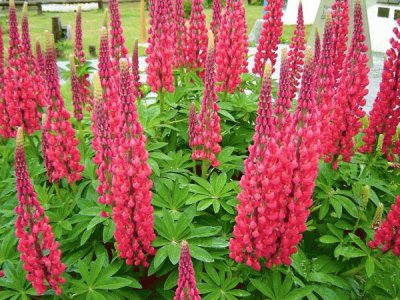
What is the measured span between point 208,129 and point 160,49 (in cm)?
92

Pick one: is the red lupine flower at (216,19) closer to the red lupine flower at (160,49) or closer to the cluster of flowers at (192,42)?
the cluster of flowers at (192,42)

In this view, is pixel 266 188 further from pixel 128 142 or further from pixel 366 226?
pixel 366 226

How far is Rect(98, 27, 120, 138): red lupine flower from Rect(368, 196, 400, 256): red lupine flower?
5.93 feet

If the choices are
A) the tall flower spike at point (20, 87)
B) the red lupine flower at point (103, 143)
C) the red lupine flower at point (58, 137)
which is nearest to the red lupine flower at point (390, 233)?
the red lupine flower at point (103, 143)

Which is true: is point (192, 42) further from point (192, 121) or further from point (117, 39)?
point (192, 121)

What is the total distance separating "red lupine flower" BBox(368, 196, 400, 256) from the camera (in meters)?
3.04

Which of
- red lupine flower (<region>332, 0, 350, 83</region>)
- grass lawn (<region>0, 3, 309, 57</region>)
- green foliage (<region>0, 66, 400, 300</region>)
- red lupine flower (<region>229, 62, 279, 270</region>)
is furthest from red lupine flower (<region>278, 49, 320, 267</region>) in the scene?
grass lawn (<region>0, 3, 309, 57</region>)

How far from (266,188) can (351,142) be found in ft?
4.23

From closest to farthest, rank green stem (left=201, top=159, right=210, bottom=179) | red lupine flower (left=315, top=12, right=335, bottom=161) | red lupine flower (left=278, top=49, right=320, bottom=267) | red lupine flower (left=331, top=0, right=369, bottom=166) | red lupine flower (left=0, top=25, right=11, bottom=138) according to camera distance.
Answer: red lupine flower (left=278, top=49, right=320, bottom=267)
red lupine flower (left=315, top=12, right=335, bottom=161)
red lupine flower (left=331, top=0, right=369, bottom=166)
green stem (left=201, top=159, right=210, bottom=179)
red lupine flower (left=0, top=25, right=11, bottom=138)

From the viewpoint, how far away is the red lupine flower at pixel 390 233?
9.98ft

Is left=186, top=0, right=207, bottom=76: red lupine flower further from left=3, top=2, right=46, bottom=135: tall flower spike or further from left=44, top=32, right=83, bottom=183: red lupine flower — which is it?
left=44, top=32, right=83, bottom=183: red lupine flower

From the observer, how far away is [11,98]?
4.02 metres

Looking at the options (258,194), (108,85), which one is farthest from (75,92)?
(258,194)

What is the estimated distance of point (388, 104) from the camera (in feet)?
12.2
